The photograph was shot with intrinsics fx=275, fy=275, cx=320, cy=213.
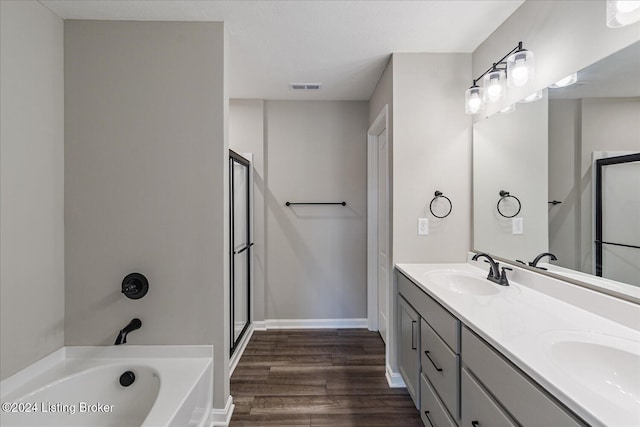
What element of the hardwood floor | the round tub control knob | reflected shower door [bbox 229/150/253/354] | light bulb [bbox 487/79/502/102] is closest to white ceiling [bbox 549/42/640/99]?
light bulb [bbox 487/79/502/102]

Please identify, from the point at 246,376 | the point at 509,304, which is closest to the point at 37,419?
the point at 246,376

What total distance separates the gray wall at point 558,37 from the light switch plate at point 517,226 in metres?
0.75

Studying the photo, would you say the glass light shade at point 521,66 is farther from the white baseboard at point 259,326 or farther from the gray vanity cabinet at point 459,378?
the white baseboard at point 259,326

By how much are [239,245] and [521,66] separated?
244cm

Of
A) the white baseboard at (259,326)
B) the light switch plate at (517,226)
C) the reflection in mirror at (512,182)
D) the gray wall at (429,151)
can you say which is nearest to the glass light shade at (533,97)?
the reflection in mirror at (512,182)

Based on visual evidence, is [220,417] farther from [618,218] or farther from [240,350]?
[618,218]

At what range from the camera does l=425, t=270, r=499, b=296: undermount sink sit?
1633 millimetres

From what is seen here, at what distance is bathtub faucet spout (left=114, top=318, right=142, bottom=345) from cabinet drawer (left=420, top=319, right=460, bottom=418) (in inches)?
69.3

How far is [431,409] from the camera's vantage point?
1.49 metres

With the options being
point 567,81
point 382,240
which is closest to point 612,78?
point 567,81

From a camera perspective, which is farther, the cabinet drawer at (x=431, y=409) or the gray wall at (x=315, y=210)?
the gray wall at (x=315, y=210)

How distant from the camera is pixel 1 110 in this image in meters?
1.38

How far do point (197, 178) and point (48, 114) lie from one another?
3.00 ft

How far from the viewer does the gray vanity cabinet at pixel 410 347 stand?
5.59 ft
